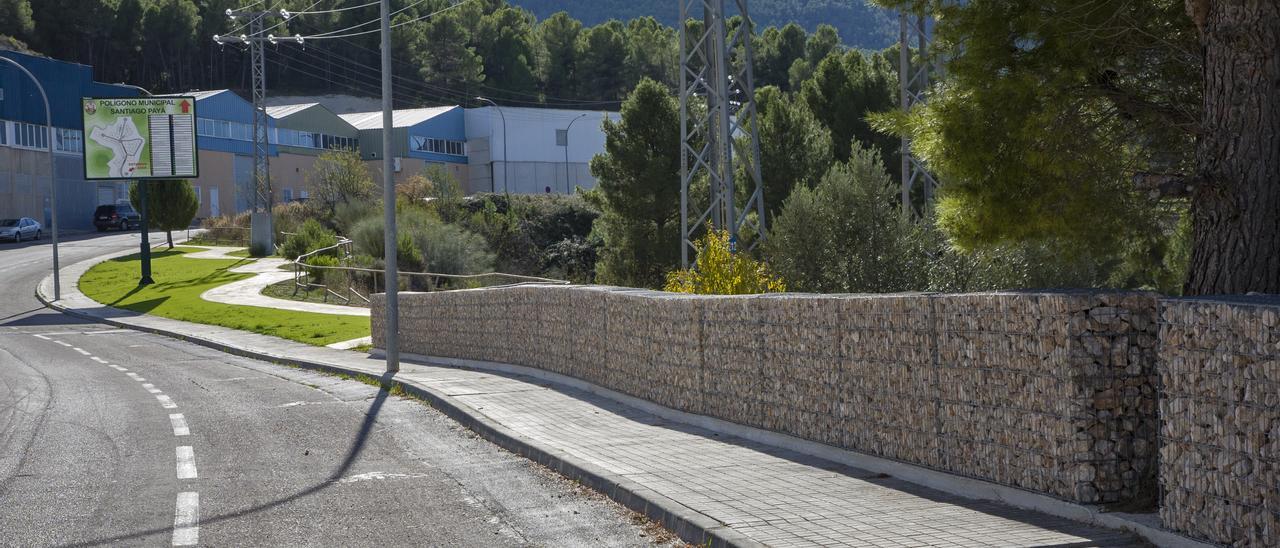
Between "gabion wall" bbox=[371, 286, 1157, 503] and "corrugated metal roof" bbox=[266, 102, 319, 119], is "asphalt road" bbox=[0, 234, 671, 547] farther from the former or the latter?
"corrugated metal roof" bbox=[266, 102, 319, 119]

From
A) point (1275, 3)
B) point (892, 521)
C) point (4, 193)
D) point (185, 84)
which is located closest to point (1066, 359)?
point (892, 521)

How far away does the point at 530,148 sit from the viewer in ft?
300

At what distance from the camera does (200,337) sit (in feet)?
Result: 99.0

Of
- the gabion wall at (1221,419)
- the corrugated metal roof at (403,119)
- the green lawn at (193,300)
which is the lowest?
the green lawn at (193,300)

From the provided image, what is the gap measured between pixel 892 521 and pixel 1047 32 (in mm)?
5319

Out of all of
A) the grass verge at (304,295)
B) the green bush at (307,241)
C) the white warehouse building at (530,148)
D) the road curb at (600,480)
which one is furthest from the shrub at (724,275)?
the white warehouse building at (530,148)

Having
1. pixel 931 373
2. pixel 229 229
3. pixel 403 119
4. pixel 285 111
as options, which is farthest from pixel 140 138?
pixel 403 119

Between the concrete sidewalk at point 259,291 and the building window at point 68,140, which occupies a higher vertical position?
the building window at point 68,140

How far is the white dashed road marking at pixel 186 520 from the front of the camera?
7871 millimetres

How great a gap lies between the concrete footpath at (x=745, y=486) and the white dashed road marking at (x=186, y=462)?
9.52ft

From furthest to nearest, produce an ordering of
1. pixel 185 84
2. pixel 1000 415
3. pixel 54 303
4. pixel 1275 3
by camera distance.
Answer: pixel 185 84 → pixel 54 303 → pixel 1275 3 → pixel 1000 415

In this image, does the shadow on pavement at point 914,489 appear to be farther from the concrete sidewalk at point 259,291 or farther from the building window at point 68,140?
the building window at point 68,140

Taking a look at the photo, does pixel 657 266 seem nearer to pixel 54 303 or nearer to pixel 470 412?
pixel 54 303

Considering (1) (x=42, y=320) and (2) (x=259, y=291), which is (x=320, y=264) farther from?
(1) (x=42, y=320)
